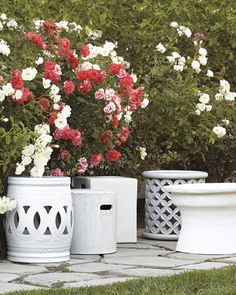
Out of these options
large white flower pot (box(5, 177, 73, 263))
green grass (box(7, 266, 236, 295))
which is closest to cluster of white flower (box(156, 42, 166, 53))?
large white flower pot (box(5, 177, 73, 263))

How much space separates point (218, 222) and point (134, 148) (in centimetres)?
221

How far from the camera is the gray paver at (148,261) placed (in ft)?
23.2

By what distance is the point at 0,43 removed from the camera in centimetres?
741

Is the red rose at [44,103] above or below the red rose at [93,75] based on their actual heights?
below

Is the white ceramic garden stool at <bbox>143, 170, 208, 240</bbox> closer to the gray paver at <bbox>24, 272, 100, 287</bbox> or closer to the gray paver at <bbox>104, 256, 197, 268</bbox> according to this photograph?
the gray paver at <bbox>104, 256, 197, 268</bbox>

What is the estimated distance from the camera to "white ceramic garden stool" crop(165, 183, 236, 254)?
7.68 meters

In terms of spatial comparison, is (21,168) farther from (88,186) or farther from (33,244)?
(88,186)

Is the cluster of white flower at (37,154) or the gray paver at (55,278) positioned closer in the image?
the gray paver at (55,278)

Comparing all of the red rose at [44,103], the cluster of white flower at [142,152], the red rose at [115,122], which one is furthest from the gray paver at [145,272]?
the cluster of white flower at [142,152]

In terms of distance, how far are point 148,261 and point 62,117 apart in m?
1.24

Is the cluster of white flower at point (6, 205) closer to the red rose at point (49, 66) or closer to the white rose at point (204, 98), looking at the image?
the red rose at point (49, 66)

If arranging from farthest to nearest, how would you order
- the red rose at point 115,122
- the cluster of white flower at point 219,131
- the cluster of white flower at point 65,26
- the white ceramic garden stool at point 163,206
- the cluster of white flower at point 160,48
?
the cluster of white flower at point 160,48 → the cluster of white flower at point 219,131 → the white ceramic garden stool at point 163,206 → the cluster of white flower at point 65,26 → the red rose at point 115,122

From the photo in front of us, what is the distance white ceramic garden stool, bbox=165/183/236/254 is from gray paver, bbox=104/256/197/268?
41 centimetres

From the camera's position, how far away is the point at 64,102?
26.1ft
